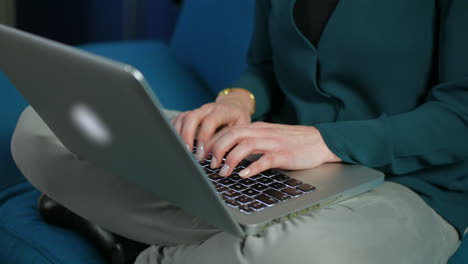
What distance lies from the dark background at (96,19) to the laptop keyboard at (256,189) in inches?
88.0

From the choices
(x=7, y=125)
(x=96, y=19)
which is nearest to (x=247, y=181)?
(x=7, y=125)

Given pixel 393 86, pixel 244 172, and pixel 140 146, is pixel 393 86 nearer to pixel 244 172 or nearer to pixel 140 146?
Answer: pixel 244 172

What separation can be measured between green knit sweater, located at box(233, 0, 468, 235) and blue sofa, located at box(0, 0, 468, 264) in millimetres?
433

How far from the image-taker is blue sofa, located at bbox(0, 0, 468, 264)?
1138mm

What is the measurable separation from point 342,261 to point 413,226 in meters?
0.16

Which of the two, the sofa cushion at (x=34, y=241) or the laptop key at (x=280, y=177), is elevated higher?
the laptop key at (x=280, y=177)

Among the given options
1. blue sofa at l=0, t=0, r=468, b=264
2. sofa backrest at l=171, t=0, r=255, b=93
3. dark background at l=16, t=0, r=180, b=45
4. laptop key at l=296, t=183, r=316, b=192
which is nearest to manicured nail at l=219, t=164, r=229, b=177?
laptop key at l=296, t=183, r=316, b=192

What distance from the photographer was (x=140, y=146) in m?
0.61

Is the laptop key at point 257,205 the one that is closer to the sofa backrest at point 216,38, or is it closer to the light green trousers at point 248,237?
the light green trousers at point 248,237

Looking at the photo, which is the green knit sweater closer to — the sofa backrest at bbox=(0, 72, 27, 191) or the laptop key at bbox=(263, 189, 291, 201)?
the laptop key at bbox=(263, 189, 291, 201)

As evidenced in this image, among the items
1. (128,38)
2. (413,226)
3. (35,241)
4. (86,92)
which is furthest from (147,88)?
(128,38)

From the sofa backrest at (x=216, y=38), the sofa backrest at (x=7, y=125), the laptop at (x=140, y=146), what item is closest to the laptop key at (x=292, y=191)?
the laptop at (x=140, y=146)

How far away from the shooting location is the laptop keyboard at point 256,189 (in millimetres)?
712

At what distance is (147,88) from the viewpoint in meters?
0.50
